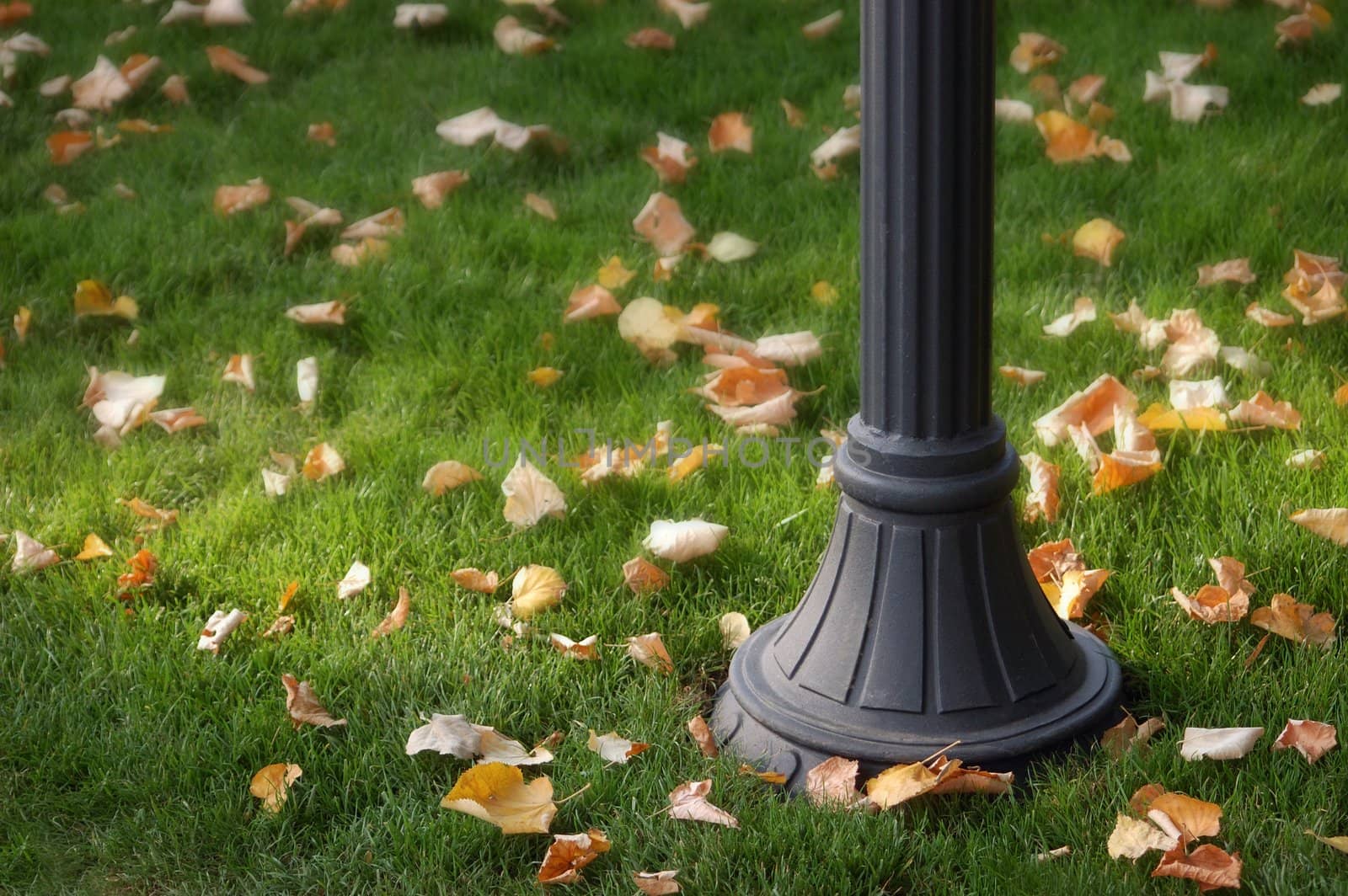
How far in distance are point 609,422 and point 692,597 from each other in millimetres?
596

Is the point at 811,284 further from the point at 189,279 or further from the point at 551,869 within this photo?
the point at 551,869

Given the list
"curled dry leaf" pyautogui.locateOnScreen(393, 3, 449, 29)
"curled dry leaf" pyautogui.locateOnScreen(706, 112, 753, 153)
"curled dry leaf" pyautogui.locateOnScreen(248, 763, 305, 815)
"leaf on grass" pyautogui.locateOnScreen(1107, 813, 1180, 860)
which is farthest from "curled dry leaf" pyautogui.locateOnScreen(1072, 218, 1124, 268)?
"curled dry leaf" pyautogui.locateOnScreen(393, 3, 449, 29)

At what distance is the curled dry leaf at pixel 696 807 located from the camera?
194cm

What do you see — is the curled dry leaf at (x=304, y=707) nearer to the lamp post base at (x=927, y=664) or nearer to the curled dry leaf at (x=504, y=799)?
the curled dry leaf at (x=504, y=799)

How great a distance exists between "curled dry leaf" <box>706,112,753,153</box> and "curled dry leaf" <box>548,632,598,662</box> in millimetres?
2087

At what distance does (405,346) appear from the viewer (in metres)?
3.28

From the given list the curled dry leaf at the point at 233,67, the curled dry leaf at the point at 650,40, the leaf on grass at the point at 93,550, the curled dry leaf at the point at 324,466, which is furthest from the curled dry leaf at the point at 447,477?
the curled dry leaf at the point at 233,67

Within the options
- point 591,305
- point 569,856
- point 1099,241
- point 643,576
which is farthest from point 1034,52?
point 569,856

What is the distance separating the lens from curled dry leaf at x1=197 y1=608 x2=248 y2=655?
7.80 feet

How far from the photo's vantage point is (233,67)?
15.4 ft

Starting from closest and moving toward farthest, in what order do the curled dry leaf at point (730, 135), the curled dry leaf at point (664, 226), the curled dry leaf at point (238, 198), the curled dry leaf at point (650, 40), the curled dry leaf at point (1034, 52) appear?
1. the curled dry leaf at point (664, 226)
2. the curled dry leaf at point (238, 198)
3. the curled dry leaf at point (730, 135)
4. the curled dry leaf at point (1034, 52)
5. the curled dry leaf at point (650, 40)

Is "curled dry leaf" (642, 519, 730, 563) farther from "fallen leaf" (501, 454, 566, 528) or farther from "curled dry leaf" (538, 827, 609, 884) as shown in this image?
"curled dry leaf" (538, 827, 609, 884)

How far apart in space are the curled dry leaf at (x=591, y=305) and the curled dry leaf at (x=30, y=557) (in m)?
1.16

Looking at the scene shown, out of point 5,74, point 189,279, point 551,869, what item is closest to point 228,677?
point 551,869
